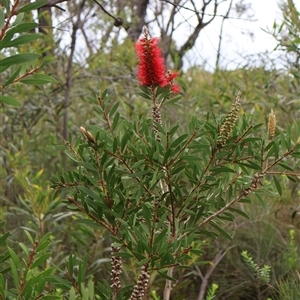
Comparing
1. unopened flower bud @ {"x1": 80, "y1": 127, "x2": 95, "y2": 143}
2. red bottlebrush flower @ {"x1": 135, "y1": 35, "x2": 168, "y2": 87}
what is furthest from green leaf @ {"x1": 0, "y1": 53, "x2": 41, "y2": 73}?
red bottlebrush flower @ {"x1": 135, "y1": 35, "x2": 168, "y2": 87}

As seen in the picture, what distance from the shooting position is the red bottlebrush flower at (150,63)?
3.89 feet

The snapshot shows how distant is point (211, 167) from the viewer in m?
1.17

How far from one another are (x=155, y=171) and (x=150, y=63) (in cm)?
24

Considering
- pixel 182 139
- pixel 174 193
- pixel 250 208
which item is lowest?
pixel 250 208

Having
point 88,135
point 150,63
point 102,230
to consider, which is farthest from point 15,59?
point 102,230

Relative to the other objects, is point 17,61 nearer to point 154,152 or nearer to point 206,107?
point 154,152

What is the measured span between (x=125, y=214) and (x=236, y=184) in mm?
276

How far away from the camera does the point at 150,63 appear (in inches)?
46.8

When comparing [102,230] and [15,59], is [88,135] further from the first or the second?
[102,230]

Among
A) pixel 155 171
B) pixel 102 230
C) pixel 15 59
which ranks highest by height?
pixel 15 59

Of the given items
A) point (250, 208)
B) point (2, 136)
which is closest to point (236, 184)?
point (250, 208)

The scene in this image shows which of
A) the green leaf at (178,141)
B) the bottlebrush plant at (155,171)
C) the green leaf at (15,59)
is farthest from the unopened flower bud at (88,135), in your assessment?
the green leaf at (15,59)

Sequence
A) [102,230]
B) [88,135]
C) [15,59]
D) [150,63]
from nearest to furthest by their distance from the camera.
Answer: [15,59] → [88,135] → [150,63] → [102,230]

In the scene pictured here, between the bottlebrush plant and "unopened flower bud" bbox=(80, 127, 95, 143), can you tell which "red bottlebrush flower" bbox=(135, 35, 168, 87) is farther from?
"unopened flower bud" bbox=(80, 127, 95, 143)
